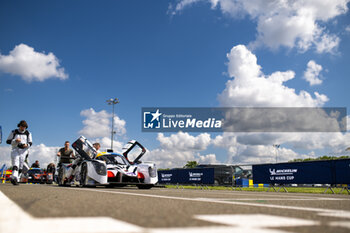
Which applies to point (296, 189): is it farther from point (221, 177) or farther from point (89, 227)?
point (89, 227)

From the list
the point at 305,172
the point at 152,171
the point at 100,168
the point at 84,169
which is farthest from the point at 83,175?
the point at 305,172

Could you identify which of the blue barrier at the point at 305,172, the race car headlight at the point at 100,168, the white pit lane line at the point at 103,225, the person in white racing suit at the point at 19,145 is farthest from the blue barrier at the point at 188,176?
the white pit lane line at the point at 103,225

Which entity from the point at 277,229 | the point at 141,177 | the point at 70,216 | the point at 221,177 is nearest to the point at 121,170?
the point at 141,177

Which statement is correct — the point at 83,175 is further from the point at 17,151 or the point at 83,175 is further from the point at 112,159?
the point at 17,151

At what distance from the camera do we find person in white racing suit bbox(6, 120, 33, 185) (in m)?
11.3

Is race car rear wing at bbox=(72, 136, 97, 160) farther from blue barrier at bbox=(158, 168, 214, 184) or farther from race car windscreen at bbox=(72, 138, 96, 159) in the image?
blue barrier at bbox=(158, 168, 214, 184)

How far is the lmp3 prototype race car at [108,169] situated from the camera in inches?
451

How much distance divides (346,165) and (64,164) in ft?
35.1

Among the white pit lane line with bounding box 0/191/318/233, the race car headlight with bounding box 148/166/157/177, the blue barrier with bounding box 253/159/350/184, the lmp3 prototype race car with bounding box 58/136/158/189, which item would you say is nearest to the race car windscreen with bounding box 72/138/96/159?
the lmp3 prototype race car with bounding box 58/136/158/189

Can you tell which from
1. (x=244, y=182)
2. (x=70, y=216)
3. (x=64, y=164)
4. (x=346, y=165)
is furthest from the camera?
(x=244, y=182)

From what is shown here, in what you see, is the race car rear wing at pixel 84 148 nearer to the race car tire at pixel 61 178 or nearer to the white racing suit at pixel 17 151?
the white racing suit at pixel 17 151

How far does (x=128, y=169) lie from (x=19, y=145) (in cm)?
352

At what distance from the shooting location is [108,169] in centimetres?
1155

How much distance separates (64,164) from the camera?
14.6 metres
